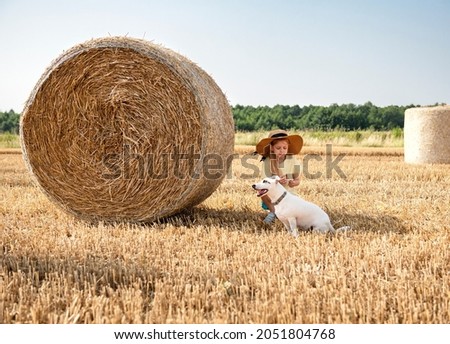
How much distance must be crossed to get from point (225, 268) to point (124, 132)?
8.33 feet

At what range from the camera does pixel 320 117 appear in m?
37.0

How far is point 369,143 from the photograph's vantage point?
21.2 m

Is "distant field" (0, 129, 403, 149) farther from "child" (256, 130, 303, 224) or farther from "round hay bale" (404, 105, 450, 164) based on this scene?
"child" (256, 130, 303, 224)

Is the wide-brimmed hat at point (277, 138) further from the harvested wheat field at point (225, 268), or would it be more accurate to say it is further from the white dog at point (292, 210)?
the white dog at point (292, 210)

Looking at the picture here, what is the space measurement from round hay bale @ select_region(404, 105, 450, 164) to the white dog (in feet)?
28.8

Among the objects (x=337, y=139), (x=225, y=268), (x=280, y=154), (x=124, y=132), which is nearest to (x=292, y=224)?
(x=280, y=154)

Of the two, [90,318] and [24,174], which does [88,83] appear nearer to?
[90,318]

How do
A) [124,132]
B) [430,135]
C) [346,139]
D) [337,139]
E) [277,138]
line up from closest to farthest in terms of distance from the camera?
[124,132], [277,138], [430,135], [337,139], [346,139]

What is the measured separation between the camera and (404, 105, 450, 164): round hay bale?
13164 millimetres

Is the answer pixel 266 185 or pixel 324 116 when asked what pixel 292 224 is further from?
pixel 324 116

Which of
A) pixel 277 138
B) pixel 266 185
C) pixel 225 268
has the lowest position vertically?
pixel 225 268

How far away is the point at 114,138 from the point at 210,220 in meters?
1.34

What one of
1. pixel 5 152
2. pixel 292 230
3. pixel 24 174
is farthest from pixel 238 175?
pixel 5 152

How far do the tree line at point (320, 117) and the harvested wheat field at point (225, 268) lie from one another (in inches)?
1180
